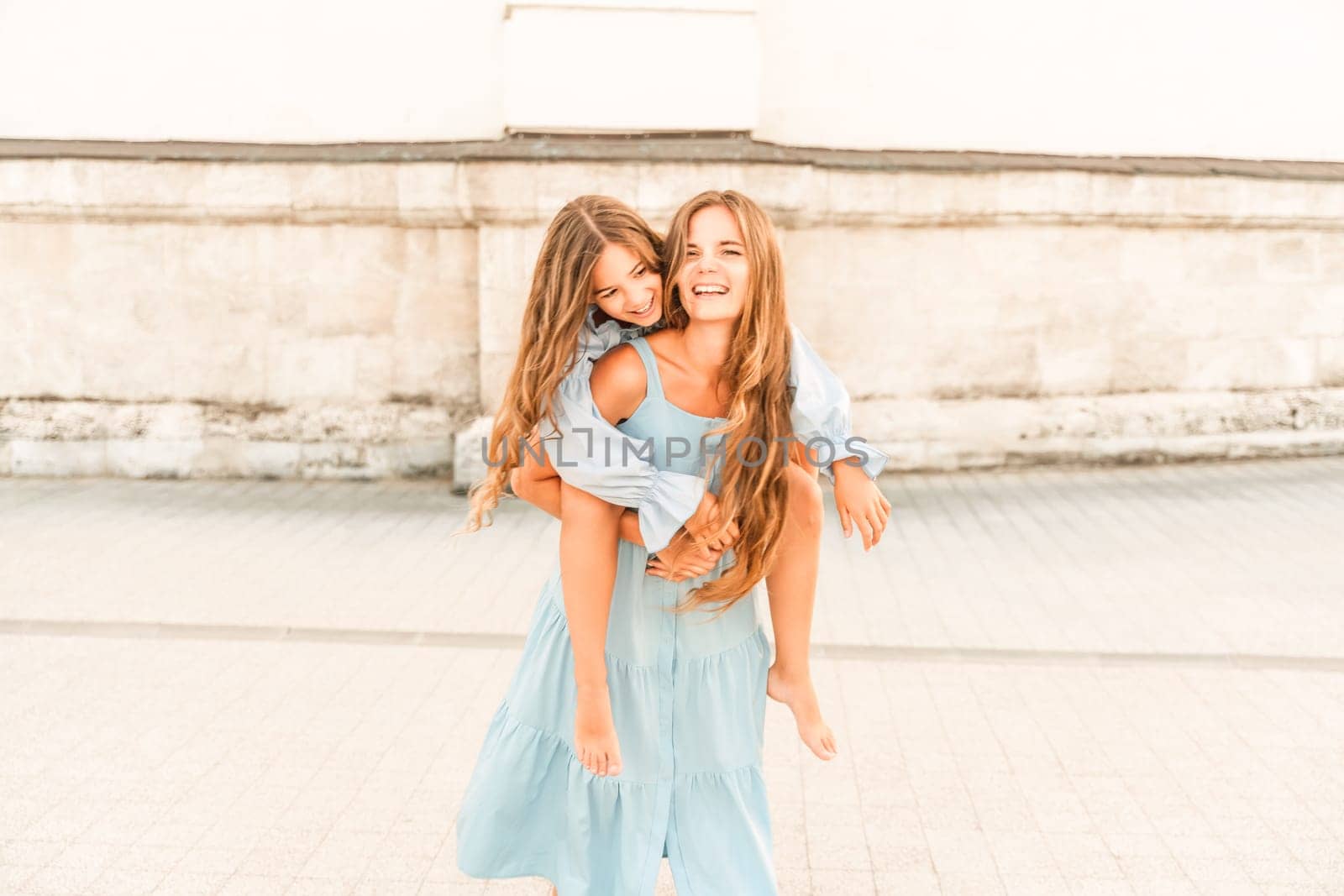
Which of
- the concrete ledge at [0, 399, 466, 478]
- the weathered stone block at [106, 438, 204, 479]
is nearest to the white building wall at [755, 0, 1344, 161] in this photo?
the concrete ledge at [0, 399, 466, 478]

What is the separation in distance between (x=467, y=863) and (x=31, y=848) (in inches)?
54.2

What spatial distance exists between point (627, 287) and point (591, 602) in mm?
583

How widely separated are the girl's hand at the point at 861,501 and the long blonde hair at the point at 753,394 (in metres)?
0.11

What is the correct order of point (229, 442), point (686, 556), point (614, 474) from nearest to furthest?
point (614, 474) < point (686, 556) < point (229, 442)

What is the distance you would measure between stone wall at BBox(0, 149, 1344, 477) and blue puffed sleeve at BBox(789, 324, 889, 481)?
4.49m

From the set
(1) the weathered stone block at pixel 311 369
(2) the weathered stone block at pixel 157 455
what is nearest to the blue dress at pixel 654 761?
(1) the weathered stone block at pixel 311 369

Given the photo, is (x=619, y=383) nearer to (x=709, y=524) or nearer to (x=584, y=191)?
(x=709, y=524)

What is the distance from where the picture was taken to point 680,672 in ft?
7.32

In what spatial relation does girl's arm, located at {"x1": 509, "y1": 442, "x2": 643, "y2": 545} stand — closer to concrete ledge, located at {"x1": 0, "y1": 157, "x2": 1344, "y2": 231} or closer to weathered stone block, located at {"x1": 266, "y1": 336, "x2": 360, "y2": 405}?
concrete ledge, located at {"x1": 0, "y1": 157, "x2": 1344, "y2": 231}

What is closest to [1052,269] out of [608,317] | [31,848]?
[608,317]

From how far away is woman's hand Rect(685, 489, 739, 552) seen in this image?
2066 millimetres

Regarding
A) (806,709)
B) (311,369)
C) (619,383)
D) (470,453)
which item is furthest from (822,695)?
(311,369)

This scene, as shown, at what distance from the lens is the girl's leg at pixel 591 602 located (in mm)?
2064

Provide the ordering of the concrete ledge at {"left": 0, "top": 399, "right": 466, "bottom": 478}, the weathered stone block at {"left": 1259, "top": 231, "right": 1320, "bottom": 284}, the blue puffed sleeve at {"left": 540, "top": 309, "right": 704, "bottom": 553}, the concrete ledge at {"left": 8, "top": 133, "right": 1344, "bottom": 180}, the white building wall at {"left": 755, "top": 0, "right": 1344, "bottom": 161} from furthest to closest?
the weathered stone block at {"left": 1259, "top": 231, "right": 1320, "bottom": 284}, the white building wall at {"left": 755, "top": 0, "right": 1344, "bottom": 161}, the concrete ledge at {"left": 0, "top": 399, "right": 466, "bottom": 478}, the concrete ledge at {"left": 8, "top": 133, "right": 1344, "bottom": 180}, the blue puffed sleeve at {"left": 540, "top": 309, "right": 704, "bottom": 553}
